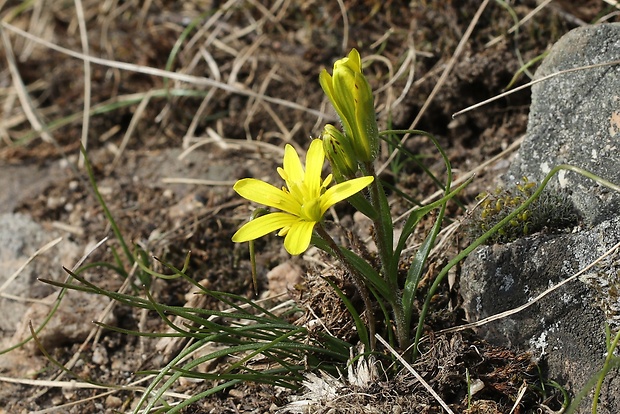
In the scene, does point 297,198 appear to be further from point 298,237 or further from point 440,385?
point 440,385

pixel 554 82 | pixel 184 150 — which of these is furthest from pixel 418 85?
pixel 184 150

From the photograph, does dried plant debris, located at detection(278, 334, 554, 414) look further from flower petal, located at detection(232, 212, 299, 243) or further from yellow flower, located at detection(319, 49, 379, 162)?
yellow flower, located at detection(319, 49, 379, 162)

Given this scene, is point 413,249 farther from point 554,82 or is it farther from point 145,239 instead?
point 145,239

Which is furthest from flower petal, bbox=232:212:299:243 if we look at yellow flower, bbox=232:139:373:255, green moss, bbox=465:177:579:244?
green moss, bbox=465:177:579:244

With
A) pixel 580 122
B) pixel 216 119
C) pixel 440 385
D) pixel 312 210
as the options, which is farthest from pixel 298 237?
pixel 216 119

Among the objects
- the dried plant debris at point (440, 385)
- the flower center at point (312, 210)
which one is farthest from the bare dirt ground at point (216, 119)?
the flower center at point (312, 210)

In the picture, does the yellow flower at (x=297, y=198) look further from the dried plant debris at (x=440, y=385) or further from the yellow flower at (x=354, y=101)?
the dried plant debris at (x=440, y=385)
